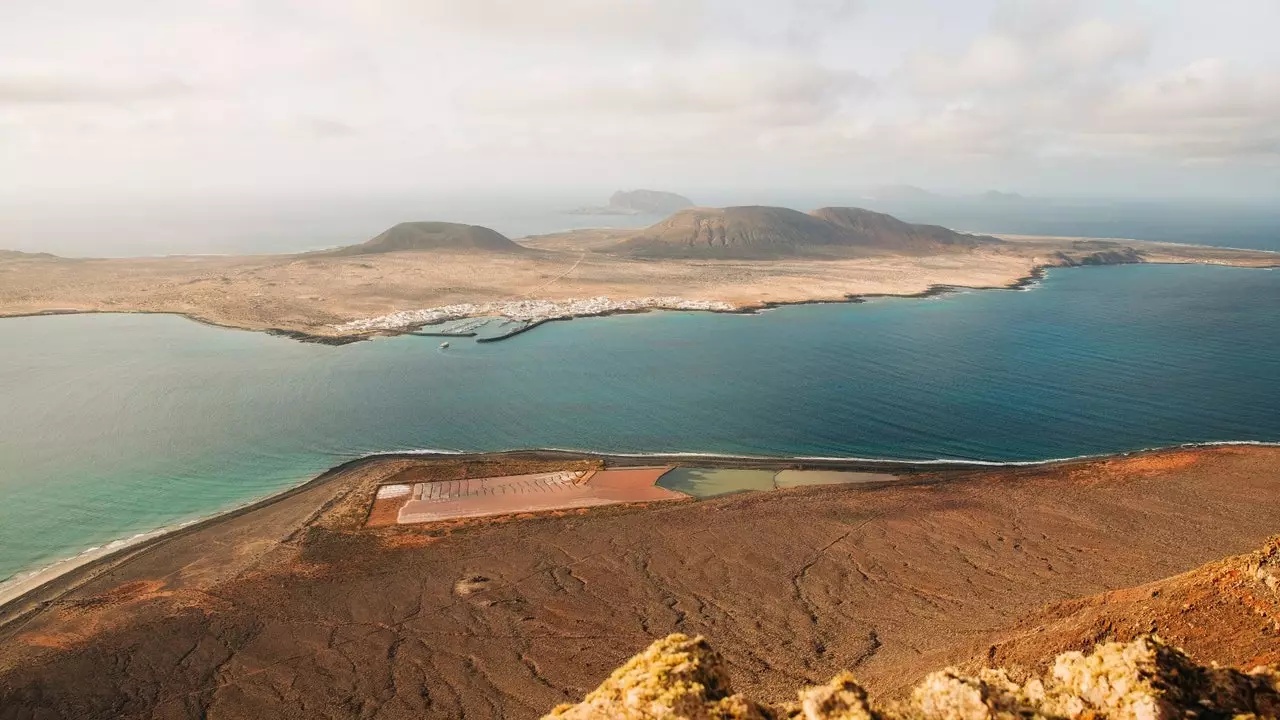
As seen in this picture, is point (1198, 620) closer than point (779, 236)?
Yes

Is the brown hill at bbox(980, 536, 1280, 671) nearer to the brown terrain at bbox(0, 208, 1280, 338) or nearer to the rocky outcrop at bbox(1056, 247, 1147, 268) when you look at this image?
the brown terrain at bbox(0, 208, 1280, 338)

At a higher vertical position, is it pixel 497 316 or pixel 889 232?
pixel 889 232

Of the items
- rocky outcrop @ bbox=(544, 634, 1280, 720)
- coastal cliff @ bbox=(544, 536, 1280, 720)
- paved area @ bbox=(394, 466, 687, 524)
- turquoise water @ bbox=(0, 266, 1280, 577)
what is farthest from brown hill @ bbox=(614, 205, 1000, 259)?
rocky outcrop @ bbox=(544, 634, 1280, 720)

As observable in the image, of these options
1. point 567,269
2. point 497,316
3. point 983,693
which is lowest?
point 983,693

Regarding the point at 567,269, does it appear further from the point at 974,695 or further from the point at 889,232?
the point at 974,695

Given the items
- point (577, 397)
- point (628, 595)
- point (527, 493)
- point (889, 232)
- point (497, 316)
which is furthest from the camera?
point (889, 232)

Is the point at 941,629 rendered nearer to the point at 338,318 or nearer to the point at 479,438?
the point at 479,438

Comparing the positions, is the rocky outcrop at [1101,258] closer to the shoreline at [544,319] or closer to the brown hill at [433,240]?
the shoreline at [544,319]

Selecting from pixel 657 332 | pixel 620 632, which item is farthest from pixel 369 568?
pixel 657 332

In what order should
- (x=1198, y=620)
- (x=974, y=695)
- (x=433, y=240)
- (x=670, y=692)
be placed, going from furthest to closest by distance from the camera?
(x=433, y=240)
(x=1198, y=620)
(x=974, y=695)
(x=670, y=692)

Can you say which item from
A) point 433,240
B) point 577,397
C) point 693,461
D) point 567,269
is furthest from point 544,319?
point 433,240
